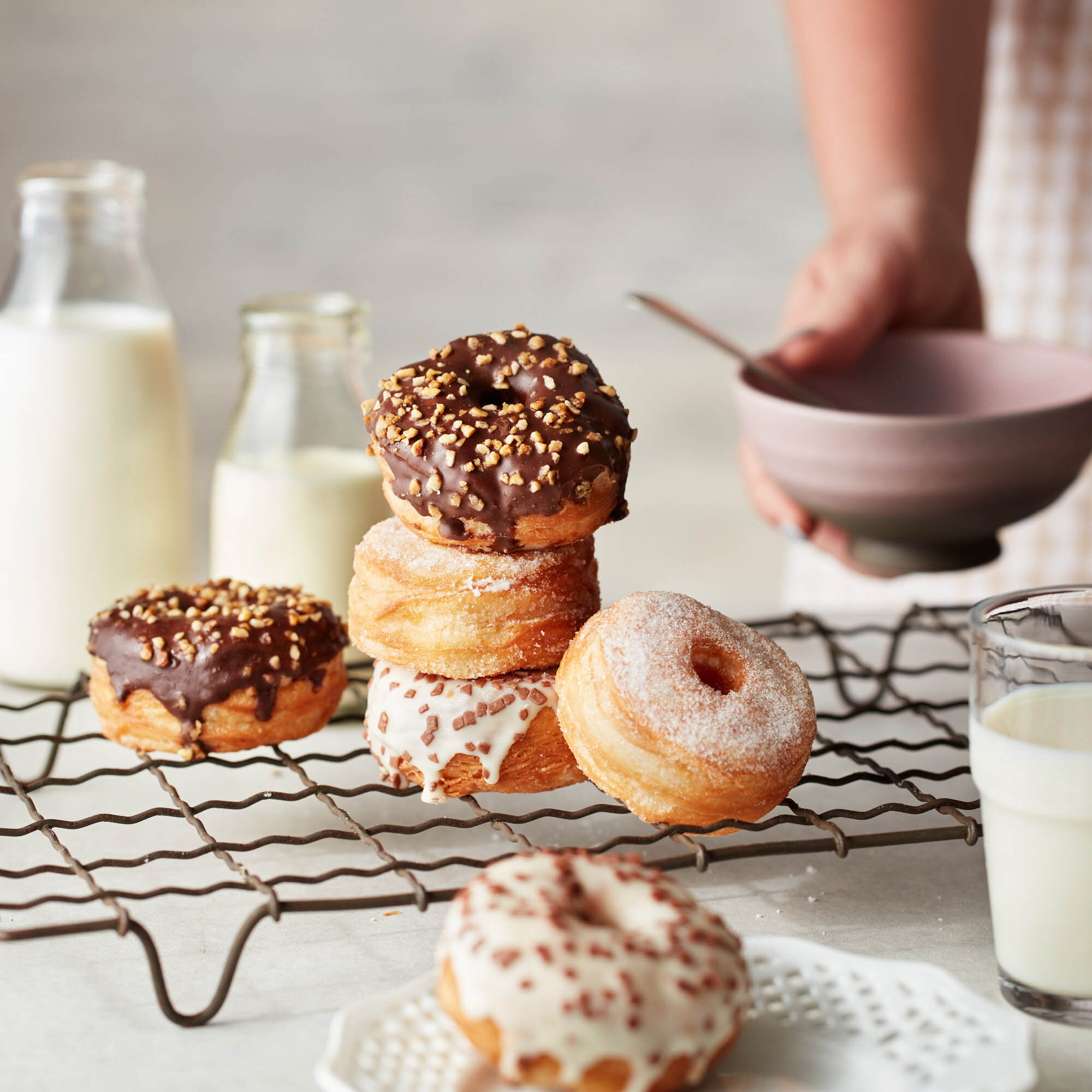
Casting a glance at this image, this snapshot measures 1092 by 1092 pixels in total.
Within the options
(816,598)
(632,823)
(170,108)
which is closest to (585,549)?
(632,823)

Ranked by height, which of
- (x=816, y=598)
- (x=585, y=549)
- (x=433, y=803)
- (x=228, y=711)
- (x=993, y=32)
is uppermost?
(x=993, y=32)

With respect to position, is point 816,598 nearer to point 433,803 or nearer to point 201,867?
point 433,803

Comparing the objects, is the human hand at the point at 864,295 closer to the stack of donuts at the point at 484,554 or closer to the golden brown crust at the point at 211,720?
the stack of donuts at the point at 484,554

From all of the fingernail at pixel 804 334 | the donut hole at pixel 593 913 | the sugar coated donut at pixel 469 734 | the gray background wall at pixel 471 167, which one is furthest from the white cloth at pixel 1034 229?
the gray background wall at pixel 471 167

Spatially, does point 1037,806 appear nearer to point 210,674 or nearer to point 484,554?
point 484,554

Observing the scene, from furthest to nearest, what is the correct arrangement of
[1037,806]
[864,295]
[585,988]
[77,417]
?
[864,295] < [77,417] < [1037,806] < [585,988]

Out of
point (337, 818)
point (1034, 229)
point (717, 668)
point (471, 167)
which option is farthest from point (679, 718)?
point (471, 167)
